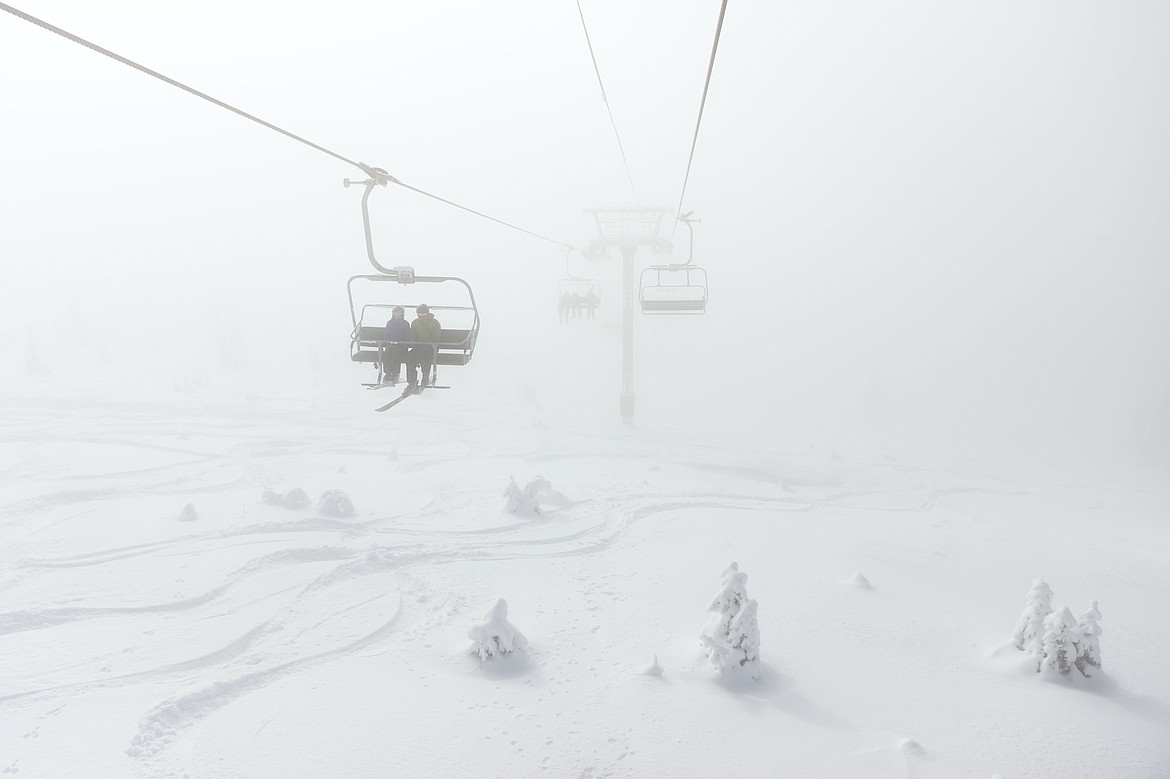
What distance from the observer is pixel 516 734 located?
751cm

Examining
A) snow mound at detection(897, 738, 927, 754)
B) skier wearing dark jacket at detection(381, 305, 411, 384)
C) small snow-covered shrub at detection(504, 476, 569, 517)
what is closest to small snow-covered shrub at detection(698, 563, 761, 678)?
snow mound at detection(897, 738, 927, 754)

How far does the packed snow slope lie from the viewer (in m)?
7.29

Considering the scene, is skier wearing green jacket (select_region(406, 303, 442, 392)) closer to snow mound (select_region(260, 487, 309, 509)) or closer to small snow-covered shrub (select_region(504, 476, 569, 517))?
small snow-covered shrub (select_region(504, 476, 569, 517))

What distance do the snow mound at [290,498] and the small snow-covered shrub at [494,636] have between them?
31.7ft

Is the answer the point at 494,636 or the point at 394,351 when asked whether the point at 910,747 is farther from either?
the point at 394,351

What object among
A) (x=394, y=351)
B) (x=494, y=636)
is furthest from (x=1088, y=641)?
(x=394, y=351)

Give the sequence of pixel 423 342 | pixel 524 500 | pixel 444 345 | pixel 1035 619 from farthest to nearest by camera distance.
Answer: pixel 524 500, pixel 1035 619, pixel 423 342, pixel 444 345

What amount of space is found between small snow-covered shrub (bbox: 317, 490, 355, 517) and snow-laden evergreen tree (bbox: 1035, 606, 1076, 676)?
16227mm

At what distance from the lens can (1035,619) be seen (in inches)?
373

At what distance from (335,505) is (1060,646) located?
54.5 ft

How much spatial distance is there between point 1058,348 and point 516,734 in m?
149

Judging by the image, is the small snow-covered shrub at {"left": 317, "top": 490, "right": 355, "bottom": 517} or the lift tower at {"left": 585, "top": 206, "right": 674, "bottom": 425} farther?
the lift tower at {"left": 585, "top": 206, "right": 674, "bottom": 425}

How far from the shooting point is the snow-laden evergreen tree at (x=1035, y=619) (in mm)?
9211

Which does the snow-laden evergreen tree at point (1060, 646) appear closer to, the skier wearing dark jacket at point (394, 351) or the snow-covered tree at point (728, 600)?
the snow-covered tree at point (728, 600)
